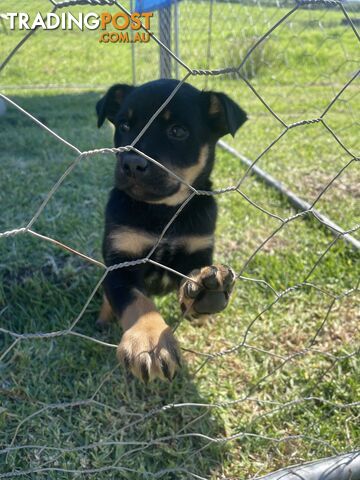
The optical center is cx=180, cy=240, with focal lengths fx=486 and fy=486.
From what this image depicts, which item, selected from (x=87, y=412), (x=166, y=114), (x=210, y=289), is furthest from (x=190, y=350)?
(x=166, y=114)

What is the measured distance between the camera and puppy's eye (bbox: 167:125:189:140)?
1966 millimetres

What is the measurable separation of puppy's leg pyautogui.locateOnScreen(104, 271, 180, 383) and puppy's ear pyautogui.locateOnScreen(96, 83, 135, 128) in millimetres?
892

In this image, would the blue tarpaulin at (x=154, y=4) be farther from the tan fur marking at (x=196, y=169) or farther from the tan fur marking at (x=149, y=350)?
the tan fur marking at (x=149, y=350)

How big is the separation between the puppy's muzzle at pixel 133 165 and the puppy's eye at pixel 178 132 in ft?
0.83

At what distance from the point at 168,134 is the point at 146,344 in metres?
0.91

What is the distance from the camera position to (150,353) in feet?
4.58

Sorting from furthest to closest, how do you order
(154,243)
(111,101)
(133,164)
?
(111,101) < (154,243) < (133,164)

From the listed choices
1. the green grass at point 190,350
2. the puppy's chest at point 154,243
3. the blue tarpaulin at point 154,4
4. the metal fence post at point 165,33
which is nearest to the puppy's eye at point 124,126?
the puppy's chest at point 154,243

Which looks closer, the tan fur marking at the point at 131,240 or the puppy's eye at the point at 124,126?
the tan fur marking at the point at 131,240

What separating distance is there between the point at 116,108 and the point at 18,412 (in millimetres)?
1448

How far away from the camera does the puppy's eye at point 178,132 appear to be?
197 centimetres

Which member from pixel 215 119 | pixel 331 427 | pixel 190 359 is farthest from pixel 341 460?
pixel 215 119

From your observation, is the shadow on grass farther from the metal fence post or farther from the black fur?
the metal fence post

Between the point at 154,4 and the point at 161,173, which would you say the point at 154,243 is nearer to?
the point at 161,173
